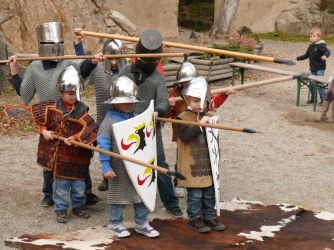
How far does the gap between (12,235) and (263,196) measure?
8.33ft

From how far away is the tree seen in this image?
1731 cm

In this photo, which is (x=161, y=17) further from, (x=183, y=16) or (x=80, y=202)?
(x=80, y=202)

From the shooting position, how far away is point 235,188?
5.32 metres

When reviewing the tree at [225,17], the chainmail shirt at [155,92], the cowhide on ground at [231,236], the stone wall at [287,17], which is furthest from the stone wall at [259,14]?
the cowhide on ground at [231,236]

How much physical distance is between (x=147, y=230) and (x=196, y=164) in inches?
27.0

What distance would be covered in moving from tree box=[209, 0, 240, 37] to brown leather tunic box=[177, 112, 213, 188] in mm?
13850

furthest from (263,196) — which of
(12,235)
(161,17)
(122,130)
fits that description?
(161,17)

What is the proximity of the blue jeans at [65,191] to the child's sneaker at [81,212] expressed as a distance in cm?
10

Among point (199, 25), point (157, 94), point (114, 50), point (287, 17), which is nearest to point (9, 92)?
point (114, 50)

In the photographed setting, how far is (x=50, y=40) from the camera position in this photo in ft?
15.4

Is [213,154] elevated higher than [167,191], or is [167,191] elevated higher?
[213,154]

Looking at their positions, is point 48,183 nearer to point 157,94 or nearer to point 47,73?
point 47,73

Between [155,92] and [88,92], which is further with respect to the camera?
[88,92]

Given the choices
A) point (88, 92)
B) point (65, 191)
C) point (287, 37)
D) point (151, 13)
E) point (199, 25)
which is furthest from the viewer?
point (199, 25)
